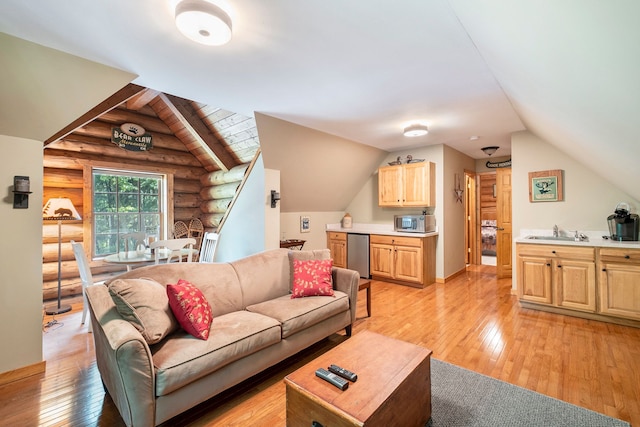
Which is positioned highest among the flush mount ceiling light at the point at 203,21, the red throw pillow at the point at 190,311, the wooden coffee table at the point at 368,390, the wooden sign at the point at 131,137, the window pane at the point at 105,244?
the wooden sign at the point at 131,137

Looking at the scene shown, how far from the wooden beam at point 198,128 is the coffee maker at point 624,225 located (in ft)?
17.9

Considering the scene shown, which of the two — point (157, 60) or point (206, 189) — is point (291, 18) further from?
point (206, 189)

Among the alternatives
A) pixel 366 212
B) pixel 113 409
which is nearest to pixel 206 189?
pixel 366 212

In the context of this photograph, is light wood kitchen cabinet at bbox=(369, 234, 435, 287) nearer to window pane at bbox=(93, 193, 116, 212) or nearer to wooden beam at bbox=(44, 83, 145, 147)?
wooden beam at bbox=(44, 83, 145, 147)

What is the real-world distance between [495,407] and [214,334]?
193 centimetres

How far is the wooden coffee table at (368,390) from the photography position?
1.31 m

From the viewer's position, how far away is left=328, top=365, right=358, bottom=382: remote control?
58.8 inches

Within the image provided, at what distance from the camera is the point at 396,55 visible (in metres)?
2.18

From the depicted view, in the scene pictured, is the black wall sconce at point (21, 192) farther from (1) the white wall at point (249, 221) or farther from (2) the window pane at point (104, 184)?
(2) the window pane at point (104, 184)

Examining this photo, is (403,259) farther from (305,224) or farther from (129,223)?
(129,223)

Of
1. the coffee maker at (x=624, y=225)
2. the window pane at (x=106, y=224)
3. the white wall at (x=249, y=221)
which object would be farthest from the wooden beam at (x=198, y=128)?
the coffee maker at (x=624, y=225)

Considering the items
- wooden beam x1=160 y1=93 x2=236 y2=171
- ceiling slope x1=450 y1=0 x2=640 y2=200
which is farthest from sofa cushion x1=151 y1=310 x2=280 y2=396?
wooden beam x1=160 y1=93 x2=236 y2=171

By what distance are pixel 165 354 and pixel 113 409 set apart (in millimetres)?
687

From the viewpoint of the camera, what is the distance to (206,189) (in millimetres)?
5652
